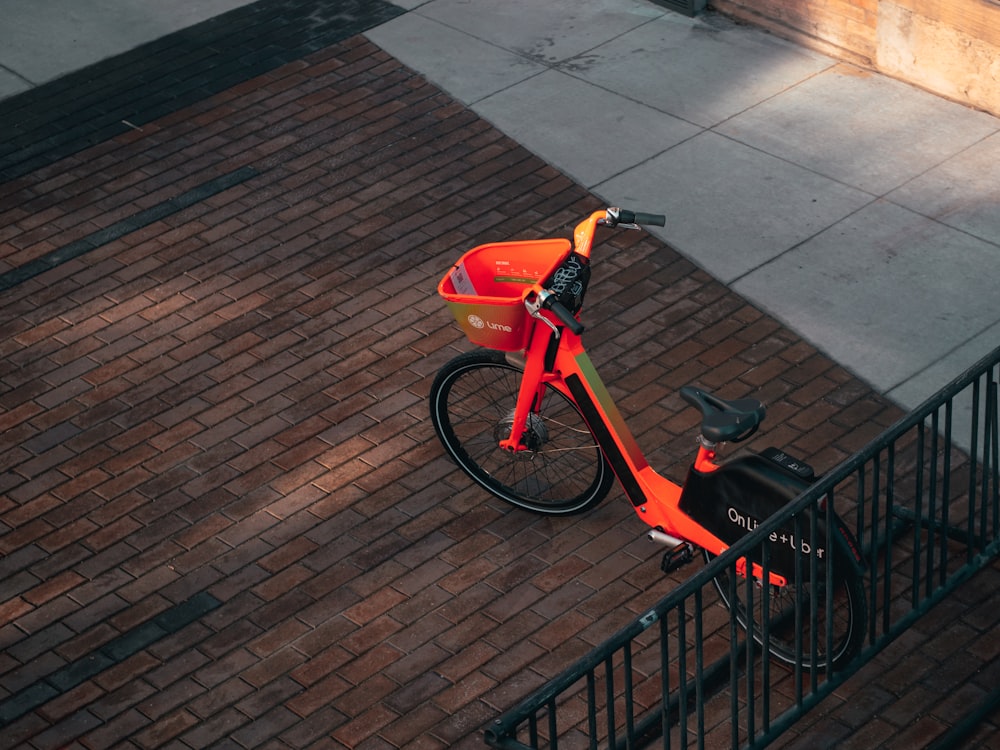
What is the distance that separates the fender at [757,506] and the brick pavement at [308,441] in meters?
0.56

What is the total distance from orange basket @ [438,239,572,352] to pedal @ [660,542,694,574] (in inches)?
39.1

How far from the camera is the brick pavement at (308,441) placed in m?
5.41

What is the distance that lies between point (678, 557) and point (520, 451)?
0.82 metres

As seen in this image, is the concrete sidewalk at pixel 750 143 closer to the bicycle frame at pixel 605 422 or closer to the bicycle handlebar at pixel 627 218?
the bicycle frame at pixel 605 422

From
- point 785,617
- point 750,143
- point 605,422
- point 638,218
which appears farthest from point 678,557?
point 750,143

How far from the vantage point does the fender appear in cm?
477

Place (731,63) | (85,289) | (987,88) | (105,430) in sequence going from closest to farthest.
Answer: (105,430), (85,289), (987,88), (731,63)

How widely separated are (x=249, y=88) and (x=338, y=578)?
15.7ft

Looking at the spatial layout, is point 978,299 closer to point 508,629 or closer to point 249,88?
point 508,629

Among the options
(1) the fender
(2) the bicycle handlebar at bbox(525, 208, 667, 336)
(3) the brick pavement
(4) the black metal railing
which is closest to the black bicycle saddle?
(1) the fender

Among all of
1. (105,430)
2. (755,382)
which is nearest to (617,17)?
(755,382)

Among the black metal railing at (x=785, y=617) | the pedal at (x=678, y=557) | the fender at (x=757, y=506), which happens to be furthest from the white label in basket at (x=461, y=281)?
the black metal railing at (x=785, y=617)

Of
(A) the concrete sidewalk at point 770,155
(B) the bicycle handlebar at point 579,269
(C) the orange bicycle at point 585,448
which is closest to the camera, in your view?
(C) the orange bicycle at point 585,448

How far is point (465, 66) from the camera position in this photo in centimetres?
977
